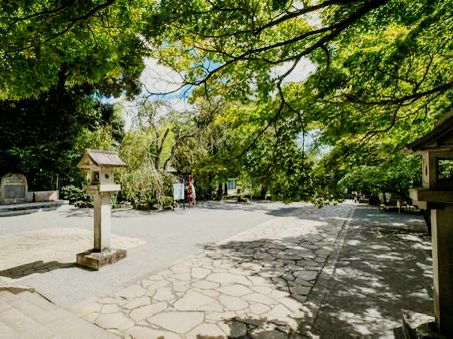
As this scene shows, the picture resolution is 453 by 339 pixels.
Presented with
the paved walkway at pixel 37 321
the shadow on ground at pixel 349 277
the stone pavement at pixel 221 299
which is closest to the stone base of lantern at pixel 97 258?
the stone pavement at pixel 221 299

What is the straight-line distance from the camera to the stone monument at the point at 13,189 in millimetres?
18875

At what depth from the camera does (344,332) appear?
4.12 meters

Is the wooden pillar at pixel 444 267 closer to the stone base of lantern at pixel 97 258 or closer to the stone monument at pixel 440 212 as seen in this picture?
the stone monument at pixel 440 212

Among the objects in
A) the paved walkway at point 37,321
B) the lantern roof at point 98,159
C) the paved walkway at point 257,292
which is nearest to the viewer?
the paved walkway at point 37,321

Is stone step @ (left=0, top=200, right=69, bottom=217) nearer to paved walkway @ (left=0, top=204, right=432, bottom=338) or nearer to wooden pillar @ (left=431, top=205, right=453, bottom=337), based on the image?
paved walkway @ (left=0, top=204, right=432, bottom=338)

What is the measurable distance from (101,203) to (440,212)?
722 centimetres

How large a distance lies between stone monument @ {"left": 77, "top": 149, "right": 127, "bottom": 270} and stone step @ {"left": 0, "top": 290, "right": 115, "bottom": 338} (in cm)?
219

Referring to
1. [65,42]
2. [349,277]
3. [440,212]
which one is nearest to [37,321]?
[65,42]

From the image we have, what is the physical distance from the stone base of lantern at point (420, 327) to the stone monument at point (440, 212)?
12 cm

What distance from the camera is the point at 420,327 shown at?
3334mm

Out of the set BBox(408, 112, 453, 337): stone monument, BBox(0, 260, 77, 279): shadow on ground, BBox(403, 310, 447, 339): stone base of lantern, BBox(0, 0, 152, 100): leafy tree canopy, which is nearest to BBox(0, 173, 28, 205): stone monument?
BBox(0, 260, 77, 279): shadow on ground

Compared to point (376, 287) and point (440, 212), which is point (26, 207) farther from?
point (440, 212)

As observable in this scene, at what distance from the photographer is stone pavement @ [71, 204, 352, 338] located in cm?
426

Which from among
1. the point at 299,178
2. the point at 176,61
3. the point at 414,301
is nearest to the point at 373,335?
the point at 414,301
